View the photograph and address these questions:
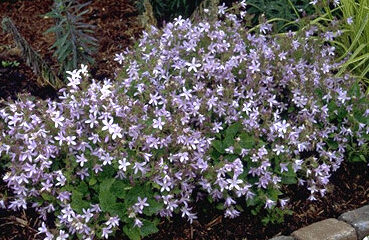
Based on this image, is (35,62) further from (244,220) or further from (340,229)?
(340,229)

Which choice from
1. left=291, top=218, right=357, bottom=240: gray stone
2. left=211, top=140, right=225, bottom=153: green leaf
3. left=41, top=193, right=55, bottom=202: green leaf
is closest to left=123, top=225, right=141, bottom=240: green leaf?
left=41, top=193, right=55, bottom=202: green leaf

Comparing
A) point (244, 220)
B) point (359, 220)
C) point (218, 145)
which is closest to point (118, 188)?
point (218, 145)

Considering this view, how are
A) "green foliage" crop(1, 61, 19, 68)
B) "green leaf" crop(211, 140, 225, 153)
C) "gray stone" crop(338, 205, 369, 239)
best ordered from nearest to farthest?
"green leaf" crop(211, 140, 225, 153)
"gray stone" crop(338, 205, 369, 239)
"green foliage" crop(1, 61, 19, 68)

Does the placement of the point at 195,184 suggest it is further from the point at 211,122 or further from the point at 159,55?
the point at 159,55

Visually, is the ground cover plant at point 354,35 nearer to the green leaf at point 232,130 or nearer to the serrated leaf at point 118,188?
the green leaf at point 232,130

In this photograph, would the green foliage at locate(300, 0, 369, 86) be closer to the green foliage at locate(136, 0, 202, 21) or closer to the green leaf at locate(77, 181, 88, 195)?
the green foliage at locate(136, 0, 202, 21)

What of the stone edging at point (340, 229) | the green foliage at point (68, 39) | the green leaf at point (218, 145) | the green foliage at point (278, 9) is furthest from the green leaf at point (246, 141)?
the green foliage at point (278, 9)
